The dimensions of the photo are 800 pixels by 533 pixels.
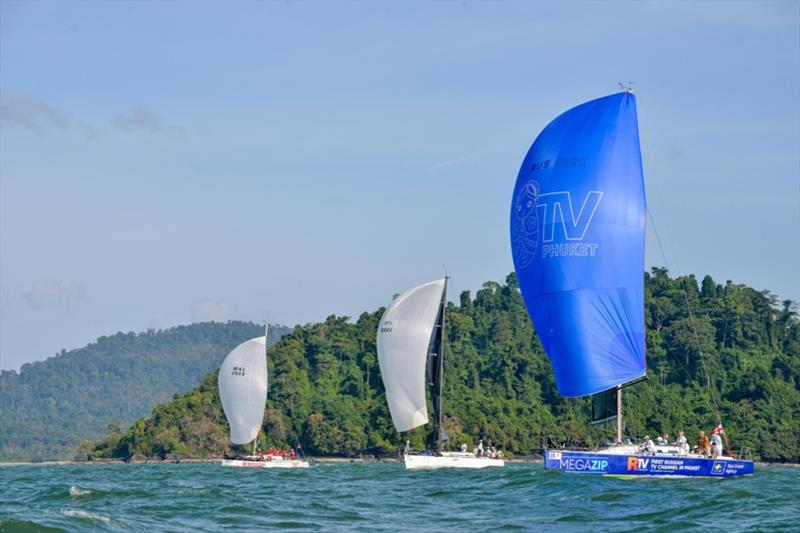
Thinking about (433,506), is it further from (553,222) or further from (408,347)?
(408,347)

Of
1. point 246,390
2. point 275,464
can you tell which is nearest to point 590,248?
point 275,464

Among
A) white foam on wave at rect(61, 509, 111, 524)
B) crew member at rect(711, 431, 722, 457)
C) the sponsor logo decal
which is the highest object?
crew member at rect(711, 431, 722, 457)

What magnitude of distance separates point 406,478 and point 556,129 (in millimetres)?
16935

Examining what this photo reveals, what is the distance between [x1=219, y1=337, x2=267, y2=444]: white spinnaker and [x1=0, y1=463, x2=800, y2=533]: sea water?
3899 cm

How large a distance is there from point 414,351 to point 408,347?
42 centimetres

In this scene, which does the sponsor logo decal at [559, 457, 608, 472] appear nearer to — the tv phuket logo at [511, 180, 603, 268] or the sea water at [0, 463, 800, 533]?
the sea water at [0, 463, 800, 533]

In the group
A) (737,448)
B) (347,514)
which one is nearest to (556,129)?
(347,514)

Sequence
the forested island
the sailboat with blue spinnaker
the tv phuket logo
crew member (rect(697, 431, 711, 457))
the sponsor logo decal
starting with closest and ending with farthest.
A: the sponsor logo decal
crew member (rect(697, 431, 711, 457))
the sailboat with blue spinnaker
the tv phuket logo
the forested island

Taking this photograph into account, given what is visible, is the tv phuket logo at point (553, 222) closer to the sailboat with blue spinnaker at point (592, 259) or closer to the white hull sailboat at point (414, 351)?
the sailboat with blue spinnaker at point (592, 259)

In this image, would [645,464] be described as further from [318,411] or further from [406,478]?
[318,411]

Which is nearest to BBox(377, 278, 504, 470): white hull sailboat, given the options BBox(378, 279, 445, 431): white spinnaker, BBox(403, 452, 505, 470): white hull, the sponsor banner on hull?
BBox(378, 279, 445, 431): white spinnaker

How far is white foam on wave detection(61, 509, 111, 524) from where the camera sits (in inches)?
1216

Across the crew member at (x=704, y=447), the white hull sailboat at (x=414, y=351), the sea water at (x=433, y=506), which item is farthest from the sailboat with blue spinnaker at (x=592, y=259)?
the white hull sailboat at (x=414, y=351)

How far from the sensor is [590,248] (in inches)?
1834
